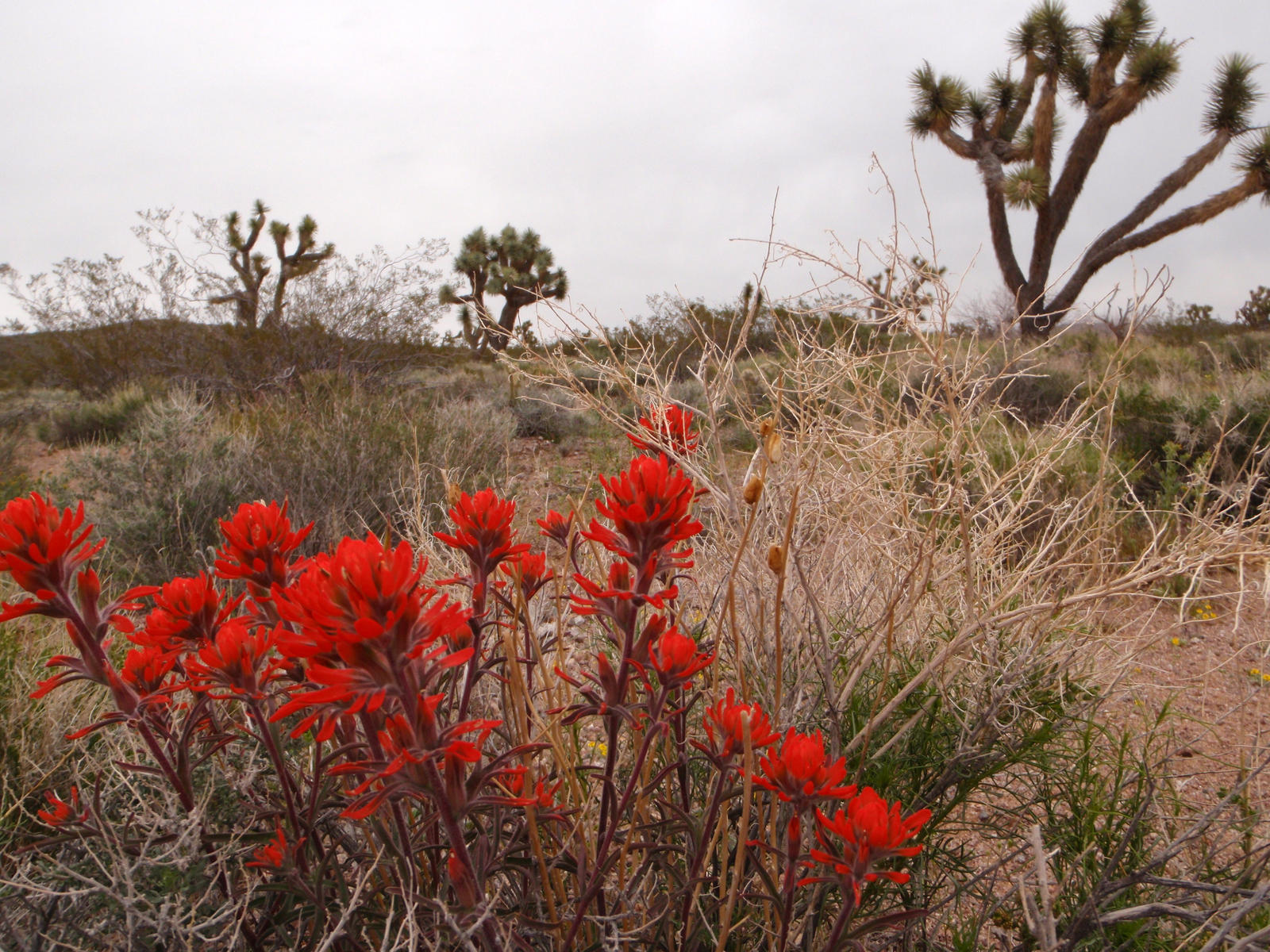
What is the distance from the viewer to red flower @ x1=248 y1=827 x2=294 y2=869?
1001 mm

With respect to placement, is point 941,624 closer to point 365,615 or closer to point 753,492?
point 753,492

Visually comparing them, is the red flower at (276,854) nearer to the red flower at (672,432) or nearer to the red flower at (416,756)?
the red flower at (416,756)

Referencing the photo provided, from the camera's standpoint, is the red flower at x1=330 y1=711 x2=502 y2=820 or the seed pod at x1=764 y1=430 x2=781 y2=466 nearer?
the red flower at x1=330 y1=711 x2=502 y2=820

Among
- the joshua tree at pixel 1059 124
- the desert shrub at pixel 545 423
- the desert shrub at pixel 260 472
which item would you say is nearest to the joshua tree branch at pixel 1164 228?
the joshua tree at pixel 1059 124

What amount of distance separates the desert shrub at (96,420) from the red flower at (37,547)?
1054 cm

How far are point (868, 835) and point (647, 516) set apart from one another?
1.58 ft

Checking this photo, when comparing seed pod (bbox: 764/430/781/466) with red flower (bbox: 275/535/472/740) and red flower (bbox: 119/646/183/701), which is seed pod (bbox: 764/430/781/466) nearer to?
red flower (bbox: 275/535/472/740)

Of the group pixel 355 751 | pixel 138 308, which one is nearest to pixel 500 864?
pixel 355 751

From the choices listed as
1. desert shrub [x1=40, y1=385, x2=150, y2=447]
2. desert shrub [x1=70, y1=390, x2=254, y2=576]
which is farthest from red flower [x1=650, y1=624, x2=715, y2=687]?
desert shrub [x1=40, y1=385, x2=150, y2=447]

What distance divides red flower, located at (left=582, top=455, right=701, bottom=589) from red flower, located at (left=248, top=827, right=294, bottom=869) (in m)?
0.61

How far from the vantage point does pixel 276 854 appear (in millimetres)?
1000

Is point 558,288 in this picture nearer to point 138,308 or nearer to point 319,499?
point 138,308

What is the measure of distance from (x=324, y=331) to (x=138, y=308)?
4.67 meters

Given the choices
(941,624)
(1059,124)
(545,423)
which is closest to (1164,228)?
(1059,124)
